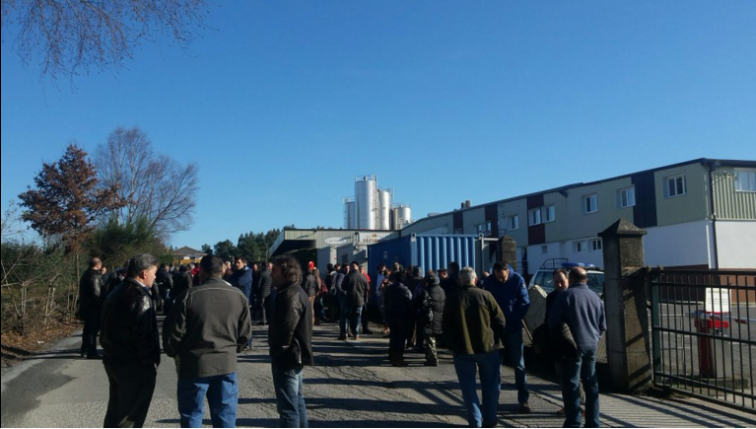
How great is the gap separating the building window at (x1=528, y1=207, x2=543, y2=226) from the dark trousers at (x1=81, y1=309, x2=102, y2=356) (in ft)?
110

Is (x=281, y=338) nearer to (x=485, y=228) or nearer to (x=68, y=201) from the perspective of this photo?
(x=68, y=201)

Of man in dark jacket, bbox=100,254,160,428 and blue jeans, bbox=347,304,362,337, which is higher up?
man in dark jacket, bbox=100,254,160,428

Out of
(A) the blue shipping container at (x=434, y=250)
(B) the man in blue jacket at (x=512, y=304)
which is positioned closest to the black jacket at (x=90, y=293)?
(B) the man in blue jacket at (x=512, y=304)

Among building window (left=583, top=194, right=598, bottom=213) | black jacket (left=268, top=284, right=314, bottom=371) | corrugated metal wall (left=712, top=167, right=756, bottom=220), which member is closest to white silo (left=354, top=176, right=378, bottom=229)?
building window (left=583, top=194, right=598, bottom=213)

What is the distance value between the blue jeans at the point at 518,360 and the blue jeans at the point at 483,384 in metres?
0.92

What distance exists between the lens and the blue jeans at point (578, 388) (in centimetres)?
659

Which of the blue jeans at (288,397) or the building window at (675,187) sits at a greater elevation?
the building window at (675,187)

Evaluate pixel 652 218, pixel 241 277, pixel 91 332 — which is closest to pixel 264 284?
pixel 241 277

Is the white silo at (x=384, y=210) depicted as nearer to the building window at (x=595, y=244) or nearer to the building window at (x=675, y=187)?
the building window at (x=595, y=244)

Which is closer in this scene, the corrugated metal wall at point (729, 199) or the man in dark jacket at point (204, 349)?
the man in dark jacket at point (204, 349)

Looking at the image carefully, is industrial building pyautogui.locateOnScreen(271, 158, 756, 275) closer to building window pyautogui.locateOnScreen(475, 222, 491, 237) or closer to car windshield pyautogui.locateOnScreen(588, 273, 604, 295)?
building window pyautogui.locateOnScreen(475, 222, 491, 237)

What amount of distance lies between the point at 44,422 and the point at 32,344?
729cm

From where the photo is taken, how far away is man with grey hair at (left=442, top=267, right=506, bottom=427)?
22.1ft

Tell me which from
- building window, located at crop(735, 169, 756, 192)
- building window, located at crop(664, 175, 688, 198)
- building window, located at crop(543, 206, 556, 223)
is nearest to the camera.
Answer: building window, located at crop(735, 169, 756, 192)
